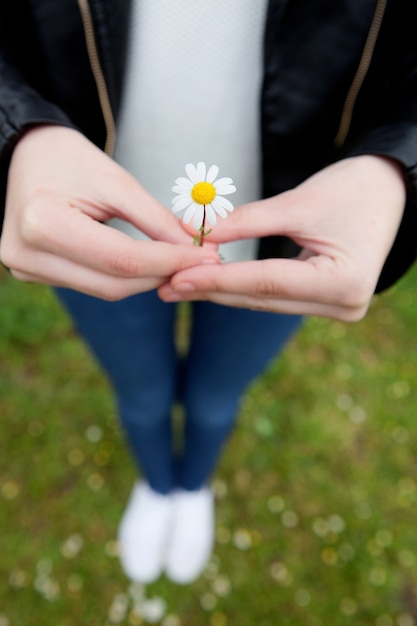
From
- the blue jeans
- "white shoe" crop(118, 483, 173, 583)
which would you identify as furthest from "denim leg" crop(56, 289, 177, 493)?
"white shoe" crop(118, 483, 173, 583)

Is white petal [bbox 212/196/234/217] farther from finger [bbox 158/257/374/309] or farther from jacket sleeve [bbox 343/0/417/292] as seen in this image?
jacket sleeve [bbox 343/0/417/292]

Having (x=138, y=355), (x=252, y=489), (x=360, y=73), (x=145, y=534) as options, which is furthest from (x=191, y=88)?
(x=252, y=489)

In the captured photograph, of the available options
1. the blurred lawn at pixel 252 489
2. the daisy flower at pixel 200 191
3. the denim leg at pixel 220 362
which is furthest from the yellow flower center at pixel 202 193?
the blurred lawn at pixel 252 489

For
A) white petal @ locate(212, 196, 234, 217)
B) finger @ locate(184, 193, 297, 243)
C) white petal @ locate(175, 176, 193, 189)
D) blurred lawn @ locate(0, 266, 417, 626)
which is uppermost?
white petal @ locate(175, 176, 193, 189)

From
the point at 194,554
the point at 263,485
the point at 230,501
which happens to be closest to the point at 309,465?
the point at 263,485

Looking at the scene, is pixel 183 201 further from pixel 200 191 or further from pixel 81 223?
pixel 81 223
